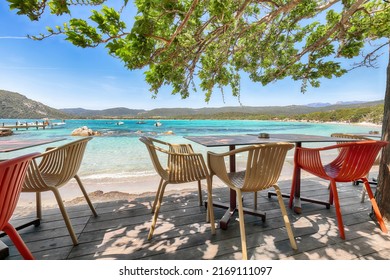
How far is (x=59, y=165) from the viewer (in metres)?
2.08

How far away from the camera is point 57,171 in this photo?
2.05 meters

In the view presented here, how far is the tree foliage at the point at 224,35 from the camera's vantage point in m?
1.62

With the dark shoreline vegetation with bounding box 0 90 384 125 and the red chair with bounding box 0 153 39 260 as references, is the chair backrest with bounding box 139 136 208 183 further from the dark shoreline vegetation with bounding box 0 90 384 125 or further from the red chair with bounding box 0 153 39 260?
the dark shoreline vegetation with bounding box 0 90 384 125

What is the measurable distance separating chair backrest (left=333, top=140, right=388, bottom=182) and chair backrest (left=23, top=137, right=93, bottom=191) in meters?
2.46

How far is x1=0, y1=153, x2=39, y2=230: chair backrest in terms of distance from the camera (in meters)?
0.90

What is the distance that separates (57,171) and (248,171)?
2029 mm

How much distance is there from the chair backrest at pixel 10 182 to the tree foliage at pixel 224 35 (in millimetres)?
1113

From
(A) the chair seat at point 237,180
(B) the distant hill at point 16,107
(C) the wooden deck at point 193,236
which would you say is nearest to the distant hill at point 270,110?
(B) the distant hill at point 16,107

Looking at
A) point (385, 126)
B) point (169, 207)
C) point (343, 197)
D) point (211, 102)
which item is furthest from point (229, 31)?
point (343, 197)

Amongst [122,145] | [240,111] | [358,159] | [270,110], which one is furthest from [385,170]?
[270,110]

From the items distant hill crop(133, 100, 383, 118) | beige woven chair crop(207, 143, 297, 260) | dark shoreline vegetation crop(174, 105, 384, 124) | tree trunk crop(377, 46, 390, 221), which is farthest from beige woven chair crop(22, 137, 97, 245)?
distant hill crop(133, 100, 383, 118)

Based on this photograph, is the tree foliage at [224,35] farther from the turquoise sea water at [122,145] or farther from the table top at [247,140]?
the turquoise sea water at [122,145]

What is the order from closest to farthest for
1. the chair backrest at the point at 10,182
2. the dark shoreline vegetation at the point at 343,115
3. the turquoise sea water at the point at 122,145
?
the chair backrest at the point at 10,182 < the turquoise sea water at the point at 122,145 < the dark shoreline vegetation at the point at 343,115
